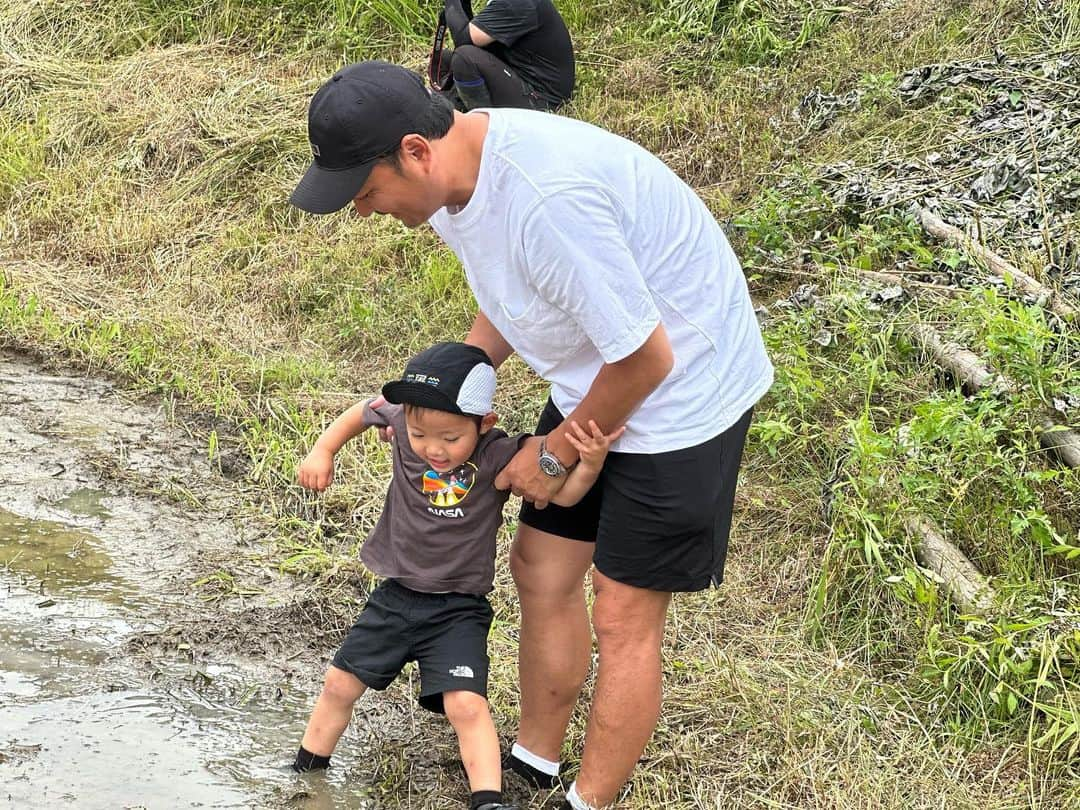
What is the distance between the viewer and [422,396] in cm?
290

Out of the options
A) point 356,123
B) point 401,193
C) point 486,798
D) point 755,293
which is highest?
point 356,123

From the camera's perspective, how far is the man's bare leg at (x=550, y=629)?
9.98 ft

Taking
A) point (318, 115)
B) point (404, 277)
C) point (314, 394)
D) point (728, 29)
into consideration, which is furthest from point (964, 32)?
point (318, 115)

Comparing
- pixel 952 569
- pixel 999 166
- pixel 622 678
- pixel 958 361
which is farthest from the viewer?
pixel 999 166

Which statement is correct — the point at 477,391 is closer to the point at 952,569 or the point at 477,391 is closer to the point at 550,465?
the point at 550,465

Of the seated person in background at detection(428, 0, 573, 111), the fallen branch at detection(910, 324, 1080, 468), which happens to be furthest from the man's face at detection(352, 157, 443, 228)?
the seated person in background at detection(428, 0, 573, 111)

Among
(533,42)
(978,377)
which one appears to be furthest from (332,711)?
(533,42)

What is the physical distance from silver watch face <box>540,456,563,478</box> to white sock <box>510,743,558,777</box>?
816 millimetres

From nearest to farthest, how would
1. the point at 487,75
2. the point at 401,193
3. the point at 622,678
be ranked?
the point at 401,193
the point at 622,678
the point at 487,75

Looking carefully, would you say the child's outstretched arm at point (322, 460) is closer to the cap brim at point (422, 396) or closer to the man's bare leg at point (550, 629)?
Result: the cap brim at point (422, 396)

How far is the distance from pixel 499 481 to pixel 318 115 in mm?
913

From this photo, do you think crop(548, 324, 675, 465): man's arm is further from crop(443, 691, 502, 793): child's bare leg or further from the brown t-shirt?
crop(443, 691, 502, 793): child's bare leg

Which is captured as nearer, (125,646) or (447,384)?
(447,384)

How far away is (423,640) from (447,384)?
24.0 inches
